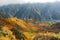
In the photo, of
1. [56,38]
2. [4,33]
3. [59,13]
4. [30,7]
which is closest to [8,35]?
[4,33]

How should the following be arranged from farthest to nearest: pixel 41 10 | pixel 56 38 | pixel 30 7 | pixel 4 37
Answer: pixel 30 7, pixel 41 10, pixel 4 37, pixel 56 38

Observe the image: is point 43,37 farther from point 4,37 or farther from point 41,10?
point 41,10

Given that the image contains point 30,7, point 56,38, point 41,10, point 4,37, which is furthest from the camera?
point 30,7

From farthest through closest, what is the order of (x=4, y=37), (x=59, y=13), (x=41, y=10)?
1. (x=41, y=10)
2. (x=59, y=13)
3. (x=4, y=37)

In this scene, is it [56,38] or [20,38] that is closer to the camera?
[56,38]

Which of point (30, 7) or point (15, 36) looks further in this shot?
point (30, 7)

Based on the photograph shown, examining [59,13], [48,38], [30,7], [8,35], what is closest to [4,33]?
[8,35]

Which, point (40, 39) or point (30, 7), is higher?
point (40, 39)

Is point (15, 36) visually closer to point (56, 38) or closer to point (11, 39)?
point (11, 39)

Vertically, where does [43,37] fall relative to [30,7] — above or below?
above
